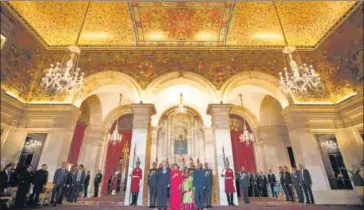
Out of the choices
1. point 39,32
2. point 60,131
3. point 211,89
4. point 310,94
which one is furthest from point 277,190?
point 39,32

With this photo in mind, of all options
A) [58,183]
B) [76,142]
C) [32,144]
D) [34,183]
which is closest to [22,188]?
[34,183]

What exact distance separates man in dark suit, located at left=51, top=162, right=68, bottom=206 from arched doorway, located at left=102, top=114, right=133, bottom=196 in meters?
3.63

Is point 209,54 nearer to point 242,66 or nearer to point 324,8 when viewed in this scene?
point 242,66

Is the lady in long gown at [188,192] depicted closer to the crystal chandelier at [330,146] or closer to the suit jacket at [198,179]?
the suit jacket at [198,179]

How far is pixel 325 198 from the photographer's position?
6.28 metres

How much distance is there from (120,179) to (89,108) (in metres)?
4.10

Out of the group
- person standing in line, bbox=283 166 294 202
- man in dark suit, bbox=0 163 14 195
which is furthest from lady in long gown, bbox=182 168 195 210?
person standing in line, bbox=283 166 294 202

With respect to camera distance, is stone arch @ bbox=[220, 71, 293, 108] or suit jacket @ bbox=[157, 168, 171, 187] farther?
stone arch @ bbox=[220, 71, 293, 108]

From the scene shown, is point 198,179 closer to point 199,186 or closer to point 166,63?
point 199,186

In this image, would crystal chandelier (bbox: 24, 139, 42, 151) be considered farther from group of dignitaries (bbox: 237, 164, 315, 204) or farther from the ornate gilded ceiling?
group of dignitaries (bbox: 237, 164, 315, 204)

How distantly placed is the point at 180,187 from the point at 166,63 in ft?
16.2

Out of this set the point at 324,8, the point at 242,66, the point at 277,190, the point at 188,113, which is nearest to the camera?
the point at 324,8

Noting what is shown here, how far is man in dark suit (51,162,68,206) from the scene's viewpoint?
19.1ft

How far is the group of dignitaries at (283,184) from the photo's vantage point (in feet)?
20.9
